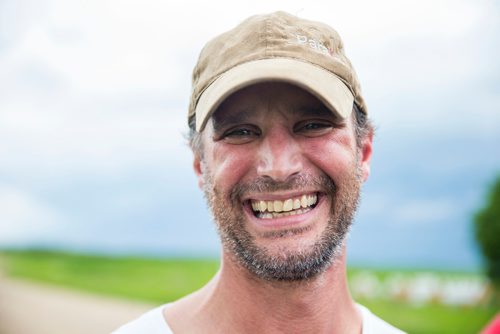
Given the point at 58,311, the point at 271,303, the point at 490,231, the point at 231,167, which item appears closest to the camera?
the point at 231,167

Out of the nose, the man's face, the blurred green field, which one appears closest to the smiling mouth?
the man's face

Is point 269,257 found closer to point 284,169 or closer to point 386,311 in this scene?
point 284,169

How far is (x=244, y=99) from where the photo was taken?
97.6 inches

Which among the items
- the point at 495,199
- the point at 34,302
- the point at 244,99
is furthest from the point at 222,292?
the point at 34,302

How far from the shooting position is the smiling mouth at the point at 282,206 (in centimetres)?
246

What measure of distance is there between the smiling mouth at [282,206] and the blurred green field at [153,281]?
913 centimetres

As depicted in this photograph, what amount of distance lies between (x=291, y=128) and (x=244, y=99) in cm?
21

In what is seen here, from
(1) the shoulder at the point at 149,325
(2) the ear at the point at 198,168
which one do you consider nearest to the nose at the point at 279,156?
(2) the ear at the point at 198,168

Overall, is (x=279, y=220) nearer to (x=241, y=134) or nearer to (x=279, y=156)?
(x=279, y=156)

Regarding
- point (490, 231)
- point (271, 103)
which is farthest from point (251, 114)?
point (490, 231)

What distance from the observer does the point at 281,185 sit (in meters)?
2.44

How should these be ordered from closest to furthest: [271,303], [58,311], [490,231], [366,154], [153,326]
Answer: [271,303], [153,326], [366,154], [490,231], [58,311]

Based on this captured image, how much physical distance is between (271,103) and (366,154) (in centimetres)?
69

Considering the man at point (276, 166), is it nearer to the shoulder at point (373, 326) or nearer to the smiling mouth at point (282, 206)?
the smiling mouth at point (282, 206)
